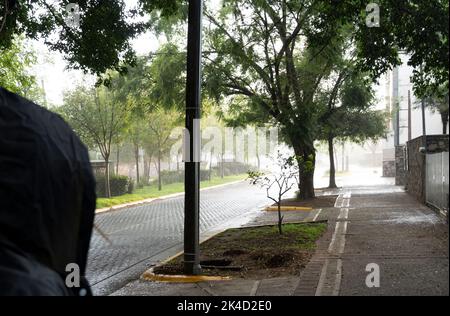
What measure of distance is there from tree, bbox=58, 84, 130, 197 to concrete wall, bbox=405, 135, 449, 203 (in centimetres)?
1305

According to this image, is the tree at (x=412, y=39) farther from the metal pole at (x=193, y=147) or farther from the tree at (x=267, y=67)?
the tree at (x=267, y=67)

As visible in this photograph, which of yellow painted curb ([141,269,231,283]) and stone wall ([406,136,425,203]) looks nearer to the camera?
yellow painted curb ([141,269,231,283])

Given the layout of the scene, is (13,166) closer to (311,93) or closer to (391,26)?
(391,26)

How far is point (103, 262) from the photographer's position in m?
9.93

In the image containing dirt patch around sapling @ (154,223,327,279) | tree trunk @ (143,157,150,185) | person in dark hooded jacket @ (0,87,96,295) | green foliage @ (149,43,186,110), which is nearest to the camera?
person in dark hooded jacket @ (0,87,96,295)

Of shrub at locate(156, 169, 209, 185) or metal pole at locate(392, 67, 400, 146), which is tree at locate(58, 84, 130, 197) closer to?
shrub at locate(156, 169, 209, 185)

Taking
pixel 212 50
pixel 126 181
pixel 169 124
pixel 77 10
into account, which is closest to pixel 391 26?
pixel 77 10

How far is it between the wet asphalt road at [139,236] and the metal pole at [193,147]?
1.12m

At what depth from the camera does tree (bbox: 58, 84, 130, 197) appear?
994 inches

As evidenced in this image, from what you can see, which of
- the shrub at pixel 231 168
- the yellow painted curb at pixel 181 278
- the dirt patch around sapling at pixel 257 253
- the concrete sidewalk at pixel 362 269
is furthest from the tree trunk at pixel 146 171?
the yellow painted curb at pixel 181 278

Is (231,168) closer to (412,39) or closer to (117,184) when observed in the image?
(117,184)

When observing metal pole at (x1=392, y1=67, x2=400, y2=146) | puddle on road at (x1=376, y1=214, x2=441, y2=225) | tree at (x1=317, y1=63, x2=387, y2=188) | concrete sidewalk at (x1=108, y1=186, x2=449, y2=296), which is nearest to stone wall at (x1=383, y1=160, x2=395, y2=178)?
metal pole at (x1=392, y1=67, x2=400, y2=146)

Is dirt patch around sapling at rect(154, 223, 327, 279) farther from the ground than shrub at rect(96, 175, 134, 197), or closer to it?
closer to it
